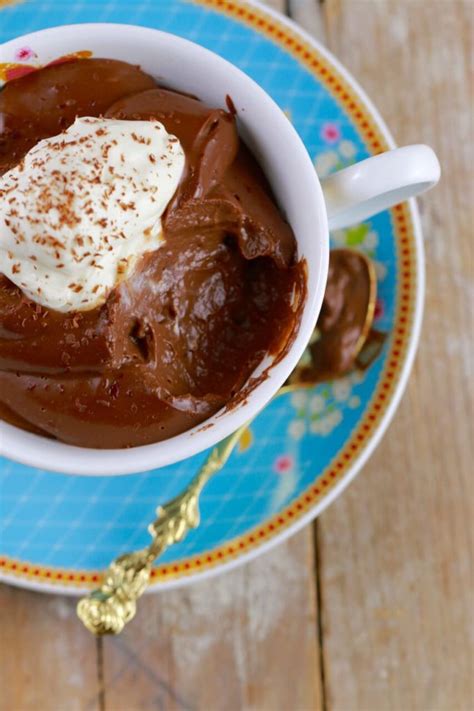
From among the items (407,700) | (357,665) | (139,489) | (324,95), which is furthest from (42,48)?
(407,700)

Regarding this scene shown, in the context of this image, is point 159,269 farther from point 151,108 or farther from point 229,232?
point 151,108

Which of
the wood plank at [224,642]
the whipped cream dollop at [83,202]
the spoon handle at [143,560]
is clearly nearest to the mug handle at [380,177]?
the whipped cream dollop at [83,202]

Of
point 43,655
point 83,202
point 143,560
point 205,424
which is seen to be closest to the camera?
point 83,202

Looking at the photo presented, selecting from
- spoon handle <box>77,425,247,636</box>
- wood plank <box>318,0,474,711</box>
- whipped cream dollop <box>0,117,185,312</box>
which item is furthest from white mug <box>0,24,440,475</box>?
wood plank <box>318,0,474,711</box>

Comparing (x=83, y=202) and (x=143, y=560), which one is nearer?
(x=83, y=202)

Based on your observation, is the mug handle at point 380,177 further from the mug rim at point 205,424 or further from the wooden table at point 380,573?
the wooden table at point 380,573

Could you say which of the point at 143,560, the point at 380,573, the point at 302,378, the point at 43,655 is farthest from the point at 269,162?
the point at 43,655

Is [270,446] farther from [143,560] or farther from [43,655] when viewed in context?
[43,655]
